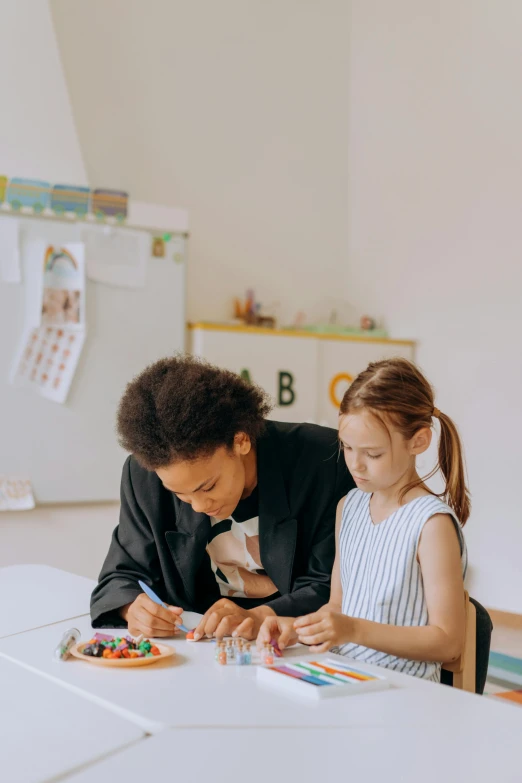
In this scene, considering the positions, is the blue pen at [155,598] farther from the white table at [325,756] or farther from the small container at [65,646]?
the white table at [325,756]

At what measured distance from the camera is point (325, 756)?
0.81 meters

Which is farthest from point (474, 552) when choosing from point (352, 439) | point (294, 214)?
point (352, 439)

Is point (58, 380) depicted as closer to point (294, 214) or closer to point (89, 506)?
point (89, 506)

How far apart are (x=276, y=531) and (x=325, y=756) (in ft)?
2.35

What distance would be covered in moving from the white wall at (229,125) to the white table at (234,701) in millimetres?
2748

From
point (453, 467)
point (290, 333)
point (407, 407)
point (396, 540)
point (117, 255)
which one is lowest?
point (396, 540)

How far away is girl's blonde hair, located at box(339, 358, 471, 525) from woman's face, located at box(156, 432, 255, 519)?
204 millimetres

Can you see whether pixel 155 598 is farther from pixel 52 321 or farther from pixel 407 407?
pixel 52 321

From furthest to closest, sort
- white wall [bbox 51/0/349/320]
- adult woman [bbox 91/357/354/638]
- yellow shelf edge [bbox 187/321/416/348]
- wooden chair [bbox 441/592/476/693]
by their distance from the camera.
A: white wall [bbox 51/0/349/320]
yellow shelf edge [bbox 187/321/416/348]
adult woman [bbox 91/357/354/638]
wooden chair [bbox 441/592/476/693]

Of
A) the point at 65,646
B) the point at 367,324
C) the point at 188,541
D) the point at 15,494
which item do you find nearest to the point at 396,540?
the point at 188,541

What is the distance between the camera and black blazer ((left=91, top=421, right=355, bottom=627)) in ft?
4.98

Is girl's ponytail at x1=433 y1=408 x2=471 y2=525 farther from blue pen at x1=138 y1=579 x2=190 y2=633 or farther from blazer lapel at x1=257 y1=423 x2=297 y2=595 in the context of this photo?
blue pen at x1=138 y1=579 x2=190 y2=633

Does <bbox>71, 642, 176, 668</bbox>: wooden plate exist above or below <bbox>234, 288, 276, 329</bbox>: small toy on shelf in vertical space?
below

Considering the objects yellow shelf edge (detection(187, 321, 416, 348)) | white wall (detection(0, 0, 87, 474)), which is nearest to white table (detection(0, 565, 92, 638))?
yellow shelf edge (detection(187, 321, 416, 348))
